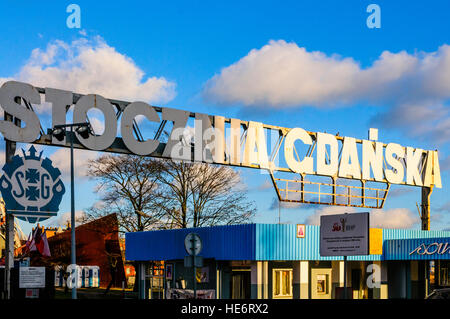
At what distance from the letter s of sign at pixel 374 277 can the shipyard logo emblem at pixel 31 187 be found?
60.6 ft

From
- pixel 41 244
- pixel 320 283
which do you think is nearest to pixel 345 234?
pixel 320 283

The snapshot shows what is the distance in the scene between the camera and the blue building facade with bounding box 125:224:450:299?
3123 cm

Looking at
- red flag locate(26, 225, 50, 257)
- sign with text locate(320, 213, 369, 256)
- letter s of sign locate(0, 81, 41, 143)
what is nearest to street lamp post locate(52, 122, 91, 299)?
letter s of sign locate(0, 81, 41, 143)

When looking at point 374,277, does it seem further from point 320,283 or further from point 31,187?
point 31,187

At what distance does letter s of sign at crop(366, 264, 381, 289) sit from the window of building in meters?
5.97

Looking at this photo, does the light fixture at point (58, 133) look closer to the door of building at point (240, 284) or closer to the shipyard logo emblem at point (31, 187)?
the shipyard logo emblem at point (31, 187)

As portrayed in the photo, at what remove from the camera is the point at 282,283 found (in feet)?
108

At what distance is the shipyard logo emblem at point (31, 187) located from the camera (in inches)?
1023

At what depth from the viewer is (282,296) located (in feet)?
107

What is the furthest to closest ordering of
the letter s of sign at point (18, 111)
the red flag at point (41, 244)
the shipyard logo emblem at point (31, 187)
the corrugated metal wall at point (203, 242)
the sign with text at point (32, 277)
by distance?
the corrugated metal wall at point (203, 242), the red flag at point (41, 244), the letter s of sign at point (18, 111), the shipyard logo emblem at point (31, 187), the sign with text at point (32, 277)

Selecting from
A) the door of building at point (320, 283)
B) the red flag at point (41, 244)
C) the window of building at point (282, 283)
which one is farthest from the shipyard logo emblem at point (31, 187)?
the door of building at point (320, 283)
